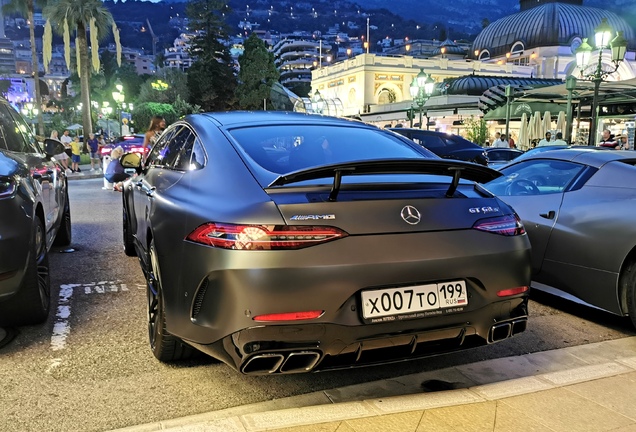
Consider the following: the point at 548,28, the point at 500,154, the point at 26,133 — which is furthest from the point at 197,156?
the point at 548,28

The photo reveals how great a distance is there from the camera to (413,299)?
2.46m

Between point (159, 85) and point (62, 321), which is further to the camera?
point (159, 85)

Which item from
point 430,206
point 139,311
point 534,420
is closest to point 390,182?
point 430,206

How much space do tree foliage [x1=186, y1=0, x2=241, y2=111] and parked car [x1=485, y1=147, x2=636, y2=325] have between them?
6464 cm

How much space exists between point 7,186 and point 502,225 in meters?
2.94

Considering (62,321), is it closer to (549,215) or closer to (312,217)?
(312,217)

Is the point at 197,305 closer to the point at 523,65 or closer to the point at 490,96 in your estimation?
the point at 490,96

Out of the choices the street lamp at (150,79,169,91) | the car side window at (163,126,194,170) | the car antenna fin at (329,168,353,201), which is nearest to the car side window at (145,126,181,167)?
the car side window at (163,126,194,170)

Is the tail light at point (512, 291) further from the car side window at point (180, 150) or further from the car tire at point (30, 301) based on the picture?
the car tire at point (30, 301)

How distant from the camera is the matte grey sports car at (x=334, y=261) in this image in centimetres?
229

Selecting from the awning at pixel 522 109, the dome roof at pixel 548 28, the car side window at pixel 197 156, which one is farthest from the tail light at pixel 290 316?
the dome roof at pixel 548 28

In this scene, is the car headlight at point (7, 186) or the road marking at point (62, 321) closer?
the car headlight at point (7, 186)

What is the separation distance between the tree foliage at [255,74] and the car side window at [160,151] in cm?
6241

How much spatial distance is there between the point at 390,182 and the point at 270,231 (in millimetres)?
667
